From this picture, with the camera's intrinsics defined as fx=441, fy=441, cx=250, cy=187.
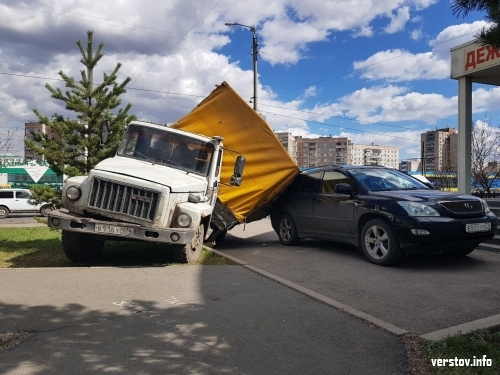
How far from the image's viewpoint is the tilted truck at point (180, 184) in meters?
6.49

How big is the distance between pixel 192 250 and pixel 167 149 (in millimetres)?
1903

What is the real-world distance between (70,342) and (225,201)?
5677mm

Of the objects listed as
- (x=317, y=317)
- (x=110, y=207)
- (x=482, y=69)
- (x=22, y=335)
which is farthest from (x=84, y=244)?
(x=482, y=69)

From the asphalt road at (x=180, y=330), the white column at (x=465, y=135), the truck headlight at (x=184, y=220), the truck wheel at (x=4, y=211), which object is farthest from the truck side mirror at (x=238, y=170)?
the truck wheel at (x=4, y=211)

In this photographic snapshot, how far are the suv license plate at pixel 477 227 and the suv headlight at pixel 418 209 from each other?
547 millimetres

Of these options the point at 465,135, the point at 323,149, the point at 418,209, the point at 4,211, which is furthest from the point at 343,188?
the point at 323,149

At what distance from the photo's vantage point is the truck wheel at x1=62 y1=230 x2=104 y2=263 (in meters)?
7.22

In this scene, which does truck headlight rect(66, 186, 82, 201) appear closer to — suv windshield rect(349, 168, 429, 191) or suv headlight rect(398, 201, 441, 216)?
suv windshield rect(349, 168, 429, 191)

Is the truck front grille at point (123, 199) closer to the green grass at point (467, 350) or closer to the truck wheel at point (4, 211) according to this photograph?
the green grass at point (467, 350)

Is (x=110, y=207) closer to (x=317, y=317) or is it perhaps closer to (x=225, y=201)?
(x=225, y=201)

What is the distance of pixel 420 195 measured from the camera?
7.27 m

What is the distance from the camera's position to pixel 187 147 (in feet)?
26.2

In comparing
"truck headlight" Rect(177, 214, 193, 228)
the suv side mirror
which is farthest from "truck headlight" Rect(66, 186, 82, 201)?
the suv side mirror

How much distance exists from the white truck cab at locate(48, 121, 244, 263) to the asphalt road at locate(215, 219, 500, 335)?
5.19ft
